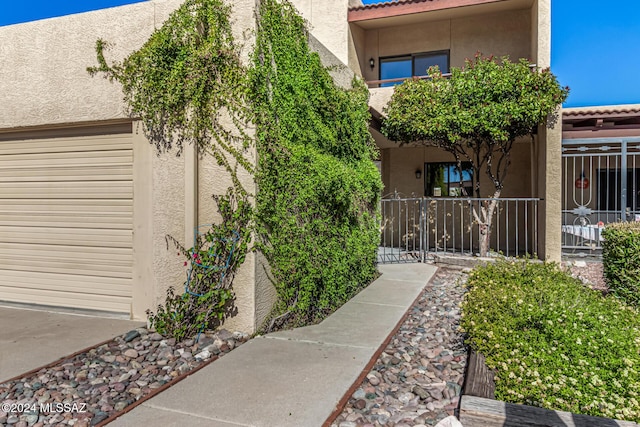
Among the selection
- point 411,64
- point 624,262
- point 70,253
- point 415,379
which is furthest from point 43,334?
point 411,64

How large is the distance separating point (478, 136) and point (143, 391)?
344 inches

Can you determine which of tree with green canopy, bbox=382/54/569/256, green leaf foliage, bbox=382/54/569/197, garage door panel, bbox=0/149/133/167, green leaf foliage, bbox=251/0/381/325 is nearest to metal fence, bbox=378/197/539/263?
tree with green canopy, bbox=382/54/569/256

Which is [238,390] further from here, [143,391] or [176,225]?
[176,225]

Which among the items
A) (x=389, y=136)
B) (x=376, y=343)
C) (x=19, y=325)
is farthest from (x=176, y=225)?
(x=389, y=136)

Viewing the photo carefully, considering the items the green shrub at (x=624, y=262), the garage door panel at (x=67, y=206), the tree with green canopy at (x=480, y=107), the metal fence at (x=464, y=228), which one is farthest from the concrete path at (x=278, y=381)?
the metal fence at (x=464, y=228)

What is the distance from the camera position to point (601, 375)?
3143 mm

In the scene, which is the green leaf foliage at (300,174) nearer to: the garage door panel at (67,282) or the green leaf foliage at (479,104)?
the garage door panel at (67,282)

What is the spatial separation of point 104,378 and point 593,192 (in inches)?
546

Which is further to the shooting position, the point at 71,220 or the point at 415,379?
the point at 71,220

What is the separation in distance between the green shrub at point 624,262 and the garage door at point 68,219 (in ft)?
20.8

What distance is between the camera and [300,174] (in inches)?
195

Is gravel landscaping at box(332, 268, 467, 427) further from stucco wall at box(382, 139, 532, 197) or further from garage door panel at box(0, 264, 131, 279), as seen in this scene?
stucco wall at box(382, 139, 532, 197)

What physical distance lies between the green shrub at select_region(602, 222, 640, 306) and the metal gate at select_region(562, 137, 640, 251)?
4.15 meters

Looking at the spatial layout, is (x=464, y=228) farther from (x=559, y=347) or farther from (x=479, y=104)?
(x=559, y=347)
